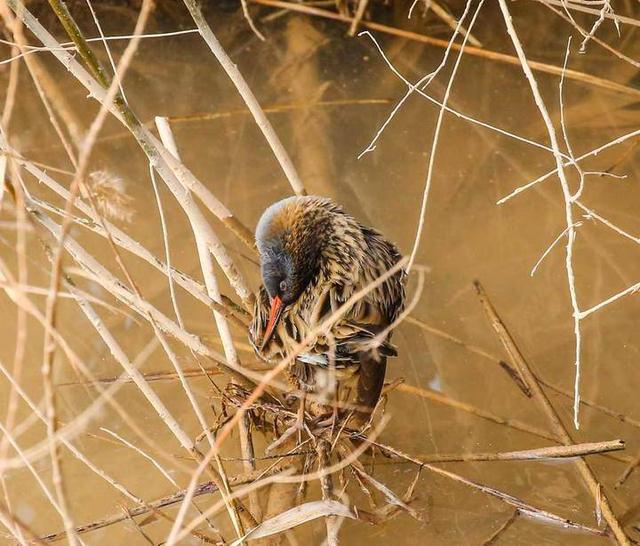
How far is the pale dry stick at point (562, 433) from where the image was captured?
264 cm

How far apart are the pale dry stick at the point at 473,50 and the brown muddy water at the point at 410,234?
0.04 m

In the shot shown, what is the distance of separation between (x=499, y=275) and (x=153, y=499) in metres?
1.65

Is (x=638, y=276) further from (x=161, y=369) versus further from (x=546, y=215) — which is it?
(x=161, y=369)

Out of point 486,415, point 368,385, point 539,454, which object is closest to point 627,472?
point 539,454

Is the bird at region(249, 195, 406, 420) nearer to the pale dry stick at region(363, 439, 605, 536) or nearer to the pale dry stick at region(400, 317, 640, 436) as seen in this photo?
the pale dry stick at region(363, 439, 605, 536)

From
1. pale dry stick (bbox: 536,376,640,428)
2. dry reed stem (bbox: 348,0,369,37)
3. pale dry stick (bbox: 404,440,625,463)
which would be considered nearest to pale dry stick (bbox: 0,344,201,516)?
pale dry stick (bbox: 404,440,625,463)

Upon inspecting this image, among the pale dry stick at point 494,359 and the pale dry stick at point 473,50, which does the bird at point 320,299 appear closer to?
the pale dry stick at point 494,359

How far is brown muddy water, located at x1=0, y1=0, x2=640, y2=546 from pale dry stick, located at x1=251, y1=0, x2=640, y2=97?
0.04 metres

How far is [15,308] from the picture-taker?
12.3ft

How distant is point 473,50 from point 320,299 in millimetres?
2421

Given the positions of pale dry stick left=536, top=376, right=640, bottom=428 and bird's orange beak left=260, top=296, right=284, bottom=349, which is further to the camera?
pale dry stick left=536, top=376, right=640, bottom=428

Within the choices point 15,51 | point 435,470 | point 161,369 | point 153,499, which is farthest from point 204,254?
point 15,51

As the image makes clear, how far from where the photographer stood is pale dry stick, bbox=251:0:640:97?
173 inches

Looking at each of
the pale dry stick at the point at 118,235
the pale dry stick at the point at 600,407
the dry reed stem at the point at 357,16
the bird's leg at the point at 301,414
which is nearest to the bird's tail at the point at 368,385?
the bird's leg at the point at 301,414
